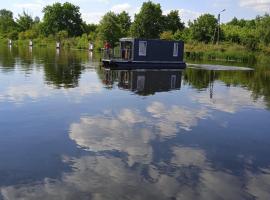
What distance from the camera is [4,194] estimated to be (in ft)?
25.6

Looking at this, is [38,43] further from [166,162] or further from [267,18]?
[166,162]

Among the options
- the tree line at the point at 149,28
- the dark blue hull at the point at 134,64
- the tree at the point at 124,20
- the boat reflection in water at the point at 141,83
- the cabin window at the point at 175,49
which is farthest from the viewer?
the tree at the point at 124,20

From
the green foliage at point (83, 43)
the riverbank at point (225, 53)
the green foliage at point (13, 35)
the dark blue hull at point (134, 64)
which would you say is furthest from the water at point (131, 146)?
the green foliage at point (13, 35)

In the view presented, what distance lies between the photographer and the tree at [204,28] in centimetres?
8519

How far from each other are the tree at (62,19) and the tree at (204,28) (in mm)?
52678

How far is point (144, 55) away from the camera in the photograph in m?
39.5

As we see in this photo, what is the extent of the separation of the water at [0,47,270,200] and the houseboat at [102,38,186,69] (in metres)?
17.5

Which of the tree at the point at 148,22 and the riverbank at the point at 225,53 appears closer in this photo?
the riverbank at the point at 225,53

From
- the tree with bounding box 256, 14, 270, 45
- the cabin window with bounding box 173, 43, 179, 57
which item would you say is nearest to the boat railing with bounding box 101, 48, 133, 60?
the cabin window with bounding box 173, 43, 179, 57

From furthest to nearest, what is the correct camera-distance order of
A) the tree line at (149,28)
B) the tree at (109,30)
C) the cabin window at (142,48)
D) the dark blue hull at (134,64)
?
the tree at (109,30), the tree line at (149,28), the cabin window at (142,48), the dark blue hull at (134,64)

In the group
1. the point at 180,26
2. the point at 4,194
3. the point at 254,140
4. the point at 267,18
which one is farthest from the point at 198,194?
the point at 180,26

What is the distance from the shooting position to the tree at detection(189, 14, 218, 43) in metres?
85.2

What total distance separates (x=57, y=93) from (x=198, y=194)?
1403 cm

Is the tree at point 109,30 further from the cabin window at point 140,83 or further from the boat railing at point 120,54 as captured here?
the cabin window at point 140,83
